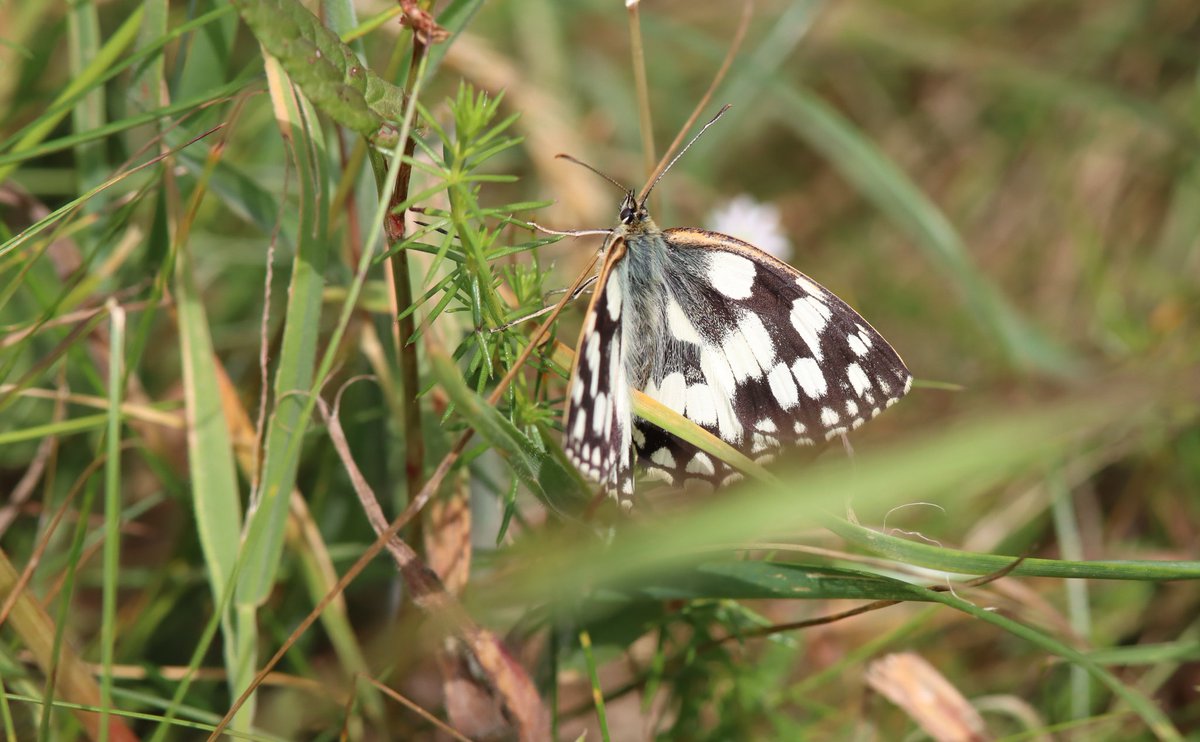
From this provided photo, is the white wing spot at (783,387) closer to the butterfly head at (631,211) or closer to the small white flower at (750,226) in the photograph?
the butterfly head at (631,211)

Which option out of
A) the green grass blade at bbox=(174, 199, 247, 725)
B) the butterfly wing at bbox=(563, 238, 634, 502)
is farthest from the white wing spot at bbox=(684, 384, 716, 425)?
the green grass blade at bbox=(174, 199, 247, 725)

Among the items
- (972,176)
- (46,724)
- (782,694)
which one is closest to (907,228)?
(972,176)

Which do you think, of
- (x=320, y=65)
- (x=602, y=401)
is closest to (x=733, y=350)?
(x=602, y=401)

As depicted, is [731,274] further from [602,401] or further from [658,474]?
[602,401]

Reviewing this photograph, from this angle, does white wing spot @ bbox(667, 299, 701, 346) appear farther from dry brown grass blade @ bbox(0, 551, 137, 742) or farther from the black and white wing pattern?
dry brown grass blade @ bbox(0, 551, 137, 742)

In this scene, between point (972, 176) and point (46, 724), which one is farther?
point (972, 176)

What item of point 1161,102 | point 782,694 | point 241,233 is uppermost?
point 1161,102

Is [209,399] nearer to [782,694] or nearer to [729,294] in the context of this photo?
[729,294]
